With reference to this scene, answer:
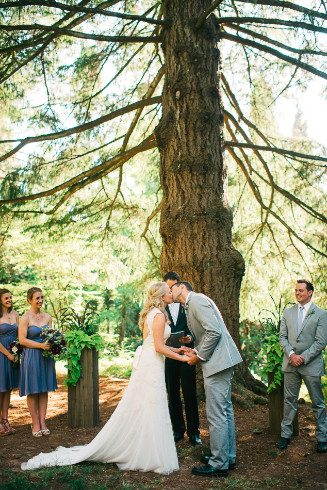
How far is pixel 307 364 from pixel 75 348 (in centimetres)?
287

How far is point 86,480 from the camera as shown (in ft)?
12.5

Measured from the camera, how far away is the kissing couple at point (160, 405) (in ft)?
13.2

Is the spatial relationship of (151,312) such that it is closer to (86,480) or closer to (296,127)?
(86,480)

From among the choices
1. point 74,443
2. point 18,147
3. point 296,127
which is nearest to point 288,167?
point 18,147

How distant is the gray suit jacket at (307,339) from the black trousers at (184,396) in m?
1.05

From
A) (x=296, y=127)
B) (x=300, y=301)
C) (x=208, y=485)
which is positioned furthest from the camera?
(x=296, y=127)

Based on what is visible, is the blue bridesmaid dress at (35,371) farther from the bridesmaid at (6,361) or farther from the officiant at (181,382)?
the officiant at (181,382)

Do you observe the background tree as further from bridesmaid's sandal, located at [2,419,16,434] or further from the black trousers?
bridesmaid's sandal, located at [2,419,16,434]

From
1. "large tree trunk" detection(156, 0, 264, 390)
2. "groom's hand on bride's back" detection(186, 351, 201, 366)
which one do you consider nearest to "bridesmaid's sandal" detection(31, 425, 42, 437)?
"groom's hand on bride's back" detection(186, 351, 201, 366)

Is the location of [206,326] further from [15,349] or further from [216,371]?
[15,349]

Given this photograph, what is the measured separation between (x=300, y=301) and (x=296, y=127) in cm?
5985

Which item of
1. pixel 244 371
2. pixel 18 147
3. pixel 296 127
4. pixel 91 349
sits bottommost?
pixel 244 371

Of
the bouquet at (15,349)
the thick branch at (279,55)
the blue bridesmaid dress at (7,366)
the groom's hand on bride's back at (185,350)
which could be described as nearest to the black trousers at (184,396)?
the groom's hand on bride's back at (185,350)

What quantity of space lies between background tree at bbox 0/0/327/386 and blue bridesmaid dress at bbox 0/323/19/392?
6.79 feet
